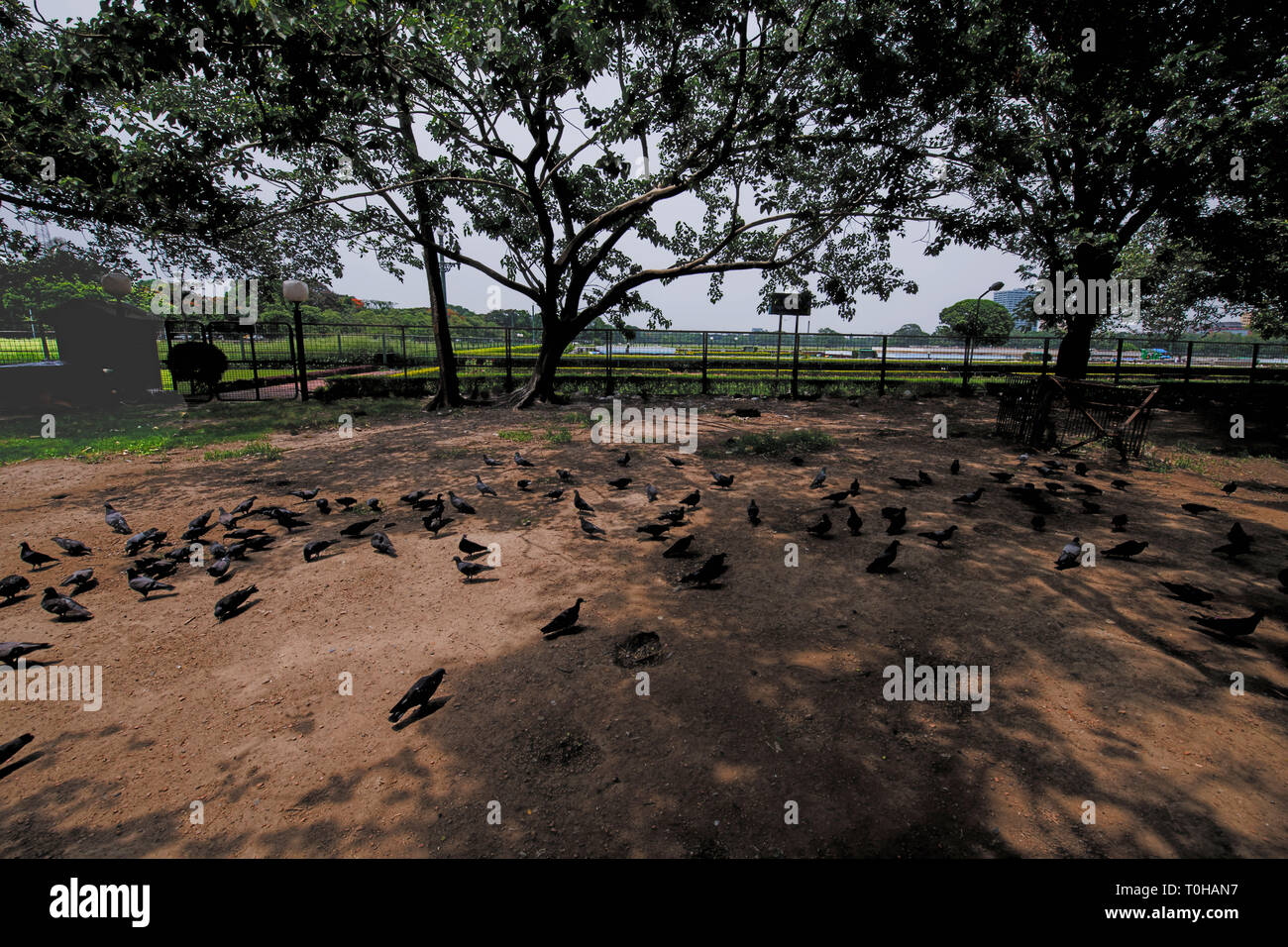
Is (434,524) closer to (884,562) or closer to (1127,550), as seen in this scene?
(884,562)

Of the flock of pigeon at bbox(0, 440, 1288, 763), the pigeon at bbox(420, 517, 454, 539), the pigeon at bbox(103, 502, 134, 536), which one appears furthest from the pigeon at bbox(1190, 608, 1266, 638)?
the pigeon at bbox(103, 502, 134, 536)

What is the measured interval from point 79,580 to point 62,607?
58cm

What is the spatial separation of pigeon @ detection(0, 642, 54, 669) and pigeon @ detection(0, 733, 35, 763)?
0.91 m

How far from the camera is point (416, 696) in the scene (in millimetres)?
3117

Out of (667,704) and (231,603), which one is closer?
(667,704)

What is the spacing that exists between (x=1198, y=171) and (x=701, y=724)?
735 inches

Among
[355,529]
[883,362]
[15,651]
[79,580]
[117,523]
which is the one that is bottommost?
[15,651]

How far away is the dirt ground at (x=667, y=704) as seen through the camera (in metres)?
2.38

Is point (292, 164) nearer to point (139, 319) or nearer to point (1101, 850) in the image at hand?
point (139, 319)

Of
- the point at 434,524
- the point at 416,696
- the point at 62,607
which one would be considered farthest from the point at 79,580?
the point at 416,696

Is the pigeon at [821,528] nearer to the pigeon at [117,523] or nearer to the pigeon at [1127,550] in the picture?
the pigeon at [1127,550]

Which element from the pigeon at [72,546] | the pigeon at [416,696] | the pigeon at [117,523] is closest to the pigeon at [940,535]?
the pigeon at [416,696]

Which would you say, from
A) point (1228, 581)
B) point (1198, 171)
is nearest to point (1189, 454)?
point (1228, 581)

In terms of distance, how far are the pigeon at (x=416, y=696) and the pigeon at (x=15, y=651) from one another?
2645mm
